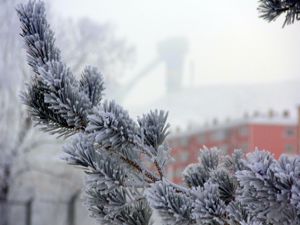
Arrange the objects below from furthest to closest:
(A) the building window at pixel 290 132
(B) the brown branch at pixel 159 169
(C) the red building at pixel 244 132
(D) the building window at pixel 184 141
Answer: (D) the building window at pixel 184 141 < (A) the building window at pixel 290 132 < (C) the red building at pixel 244 132 < (B) the brown branch at pixel 159 169

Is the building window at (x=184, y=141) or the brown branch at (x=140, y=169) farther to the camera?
the building window at (x=184, y=141)

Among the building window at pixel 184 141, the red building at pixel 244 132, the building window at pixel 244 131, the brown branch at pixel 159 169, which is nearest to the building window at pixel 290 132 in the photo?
the red building at pixel 244 132

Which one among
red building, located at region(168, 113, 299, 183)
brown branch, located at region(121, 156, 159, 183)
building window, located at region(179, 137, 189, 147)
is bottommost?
building window, located at region(179, 137, 189, 147)

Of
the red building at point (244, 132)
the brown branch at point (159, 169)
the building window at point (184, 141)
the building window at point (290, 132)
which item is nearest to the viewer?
the brown branch at point (159, 169)

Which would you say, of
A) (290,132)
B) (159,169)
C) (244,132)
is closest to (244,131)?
(244,132)

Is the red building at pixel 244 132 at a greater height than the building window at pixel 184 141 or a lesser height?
greater

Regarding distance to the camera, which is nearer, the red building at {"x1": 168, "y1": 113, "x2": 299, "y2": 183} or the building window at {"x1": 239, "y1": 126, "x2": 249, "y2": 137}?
the red building at {"x1": 168, "y1": 113, "x2": 299, "y2": 183}

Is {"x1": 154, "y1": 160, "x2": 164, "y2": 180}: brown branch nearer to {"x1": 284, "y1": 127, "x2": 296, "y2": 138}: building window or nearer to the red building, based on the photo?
the red building

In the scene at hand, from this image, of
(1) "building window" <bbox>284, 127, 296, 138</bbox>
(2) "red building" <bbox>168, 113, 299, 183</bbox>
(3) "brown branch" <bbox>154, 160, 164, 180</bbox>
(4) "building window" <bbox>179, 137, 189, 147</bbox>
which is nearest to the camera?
(3) "brown branch" <bbox>154, 160, 164, 180</bbox>

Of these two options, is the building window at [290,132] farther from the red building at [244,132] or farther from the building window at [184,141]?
the building window at [184,141]

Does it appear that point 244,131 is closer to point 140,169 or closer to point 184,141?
point 184,141

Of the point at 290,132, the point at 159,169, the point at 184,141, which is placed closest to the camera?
the point at 159,169

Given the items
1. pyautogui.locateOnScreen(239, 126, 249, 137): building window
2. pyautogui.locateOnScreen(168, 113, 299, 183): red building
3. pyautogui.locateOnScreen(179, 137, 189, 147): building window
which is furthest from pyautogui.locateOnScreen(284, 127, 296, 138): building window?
pyautogui.locateOnScreen(179, 137, 189, 147): building window

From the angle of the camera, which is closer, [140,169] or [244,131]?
[140,169]
